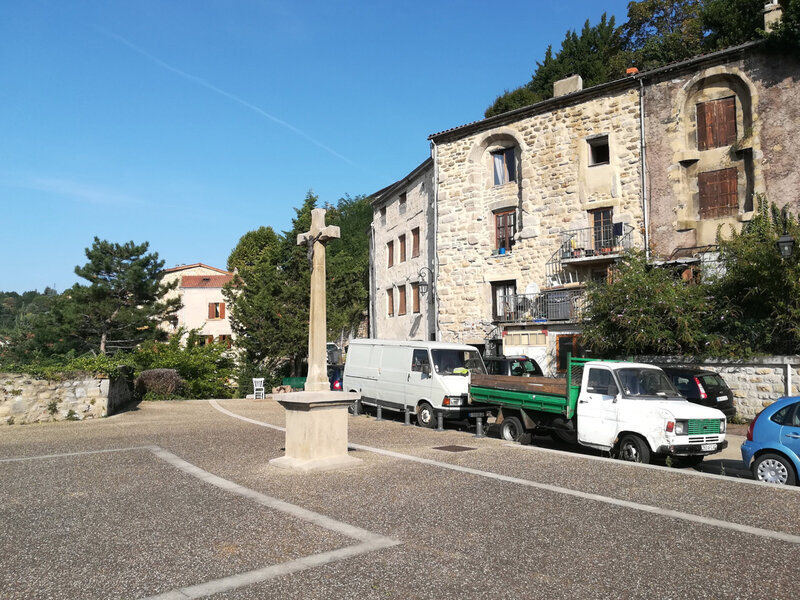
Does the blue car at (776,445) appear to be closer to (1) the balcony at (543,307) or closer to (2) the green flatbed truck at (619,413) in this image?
(2) the green flatbed truck at (619,413)

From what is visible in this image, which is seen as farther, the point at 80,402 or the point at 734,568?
the point at 80,402

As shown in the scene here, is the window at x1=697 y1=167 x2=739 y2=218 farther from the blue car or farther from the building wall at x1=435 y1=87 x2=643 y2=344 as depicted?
the blue car

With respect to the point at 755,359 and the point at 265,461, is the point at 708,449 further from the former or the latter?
the point at 755,359

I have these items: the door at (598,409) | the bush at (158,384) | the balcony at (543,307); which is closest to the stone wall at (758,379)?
the balcony at (543,307)

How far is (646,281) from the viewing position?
736 inches

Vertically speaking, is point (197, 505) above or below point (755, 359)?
below

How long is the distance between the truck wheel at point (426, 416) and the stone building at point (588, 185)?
361 inches

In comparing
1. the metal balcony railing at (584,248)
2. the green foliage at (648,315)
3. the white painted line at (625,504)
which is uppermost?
the metal balcony railing at (584,248)

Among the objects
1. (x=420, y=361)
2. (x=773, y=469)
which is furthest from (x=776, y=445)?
(x=420, y=361)

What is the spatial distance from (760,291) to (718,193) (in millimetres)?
6634

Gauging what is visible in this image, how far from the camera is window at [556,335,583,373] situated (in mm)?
22828

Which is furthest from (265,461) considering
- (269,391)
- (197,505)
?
(269,391)

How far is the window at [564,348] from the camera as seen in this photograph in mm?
22828

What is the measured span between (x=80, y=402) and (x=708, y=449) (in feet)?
50.8
